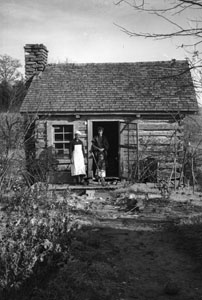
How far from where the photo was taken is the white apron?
11352mm

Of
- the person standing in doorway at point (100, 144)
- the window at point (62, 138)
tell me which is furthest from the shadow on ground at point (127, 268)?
the window at point (62, 138)

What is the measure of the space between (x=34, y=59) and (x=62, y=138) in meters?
3.76

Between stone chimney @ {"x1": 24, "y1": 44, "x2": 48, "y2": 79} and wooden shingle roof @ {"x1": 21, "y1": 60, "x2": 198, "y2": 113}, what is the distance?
0.33 metres

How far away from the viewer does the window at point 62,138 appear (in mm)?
12211

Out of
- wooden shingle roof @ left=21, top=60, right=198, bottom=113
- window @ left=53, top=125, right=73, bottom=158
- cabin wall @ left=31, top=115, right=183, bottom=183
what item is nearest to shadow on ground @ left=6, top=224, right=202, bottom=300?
cabin wall @ left=31, top=115, right=183, bottom=183

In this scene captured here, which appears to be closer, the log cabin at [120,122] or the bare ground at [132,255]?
the bare ground at [132,255]

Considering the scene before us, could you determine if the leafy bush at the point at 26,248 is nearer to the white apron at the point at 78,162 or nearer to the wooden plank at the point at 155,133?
the white apron at the point at 78,162

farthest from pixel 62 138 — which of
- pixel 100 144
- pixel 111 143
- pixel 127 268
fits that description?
pixel 127 268

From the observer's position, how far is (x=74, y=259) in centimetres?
487

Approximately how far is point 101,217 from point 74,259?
9.90 feet

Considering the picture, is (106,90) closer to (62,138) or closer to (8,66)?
(62,138)

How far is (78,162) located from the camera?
11.5 meters

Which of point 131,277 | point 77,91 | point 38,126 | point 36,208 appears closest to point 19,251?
point 131,277

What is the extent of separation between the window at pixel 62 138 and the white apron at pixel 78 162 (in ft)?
3.32
